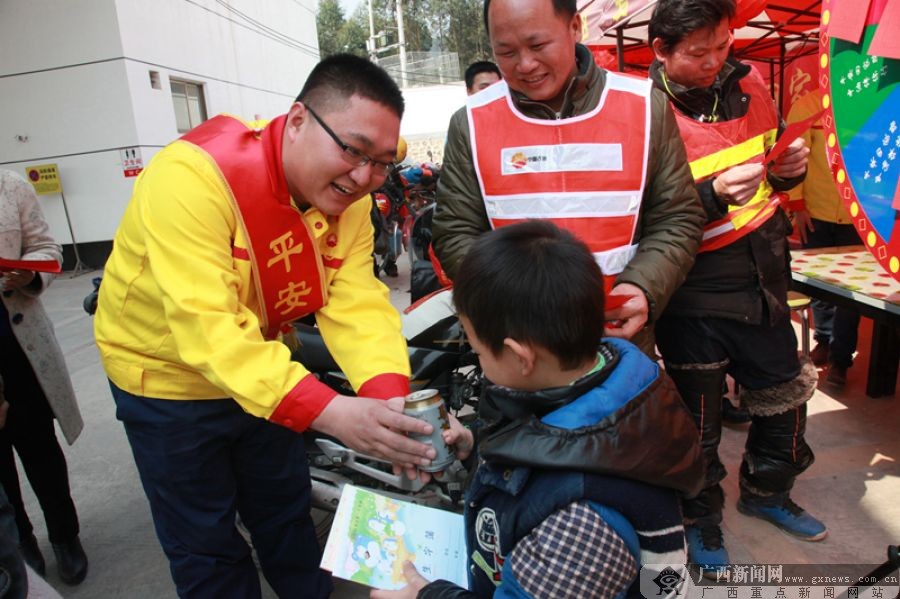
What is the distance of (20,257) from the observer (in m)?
2.35

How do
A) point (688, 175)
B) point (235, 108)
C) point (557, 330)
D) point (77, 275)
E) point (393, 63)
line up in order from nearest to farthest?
point (557, 330)
point (688, 175)
point (77, 275)
point (235, 108)
point (393, 63)

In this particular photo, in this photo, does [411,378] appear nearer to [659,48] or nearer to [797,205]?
[659,48]

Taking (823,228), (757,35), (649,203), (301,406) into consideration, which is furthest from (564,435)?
(757,35)

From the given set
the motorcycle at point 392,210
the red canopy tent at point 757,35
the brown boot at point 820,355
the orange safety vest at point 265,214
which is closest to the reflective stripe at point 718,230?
the red canopy tent at point 757,35

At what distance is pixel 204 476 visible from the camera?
171 centimetres

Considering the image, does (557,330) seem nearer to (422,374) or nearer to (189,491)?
(189,491)

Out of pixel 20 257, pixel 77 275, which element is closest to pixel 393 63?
pixel 77 275

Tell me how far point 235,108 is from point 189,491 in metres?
12.9

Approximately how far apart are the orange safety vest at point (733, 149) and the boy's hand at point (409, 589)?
148 centimetres

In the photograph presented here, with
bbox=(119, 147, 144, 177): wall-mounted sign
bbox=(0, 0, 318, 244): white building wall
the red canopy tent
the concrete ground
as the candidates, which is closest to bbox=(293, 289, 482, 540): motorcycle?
the concrete ground

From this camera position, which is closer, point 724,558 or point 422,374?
point 724,558

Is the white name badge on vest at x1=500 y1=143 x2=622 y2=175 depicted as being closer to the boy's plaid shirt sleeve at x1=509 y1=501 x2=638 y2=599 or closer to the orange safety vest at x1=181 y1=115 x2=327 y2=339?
the orange safety vest at x1=181 y1=115 x2=327 y2=339

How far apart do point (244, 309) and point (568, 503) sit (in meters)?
0.91

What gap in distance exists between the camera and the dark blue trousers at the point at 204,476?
166cm
